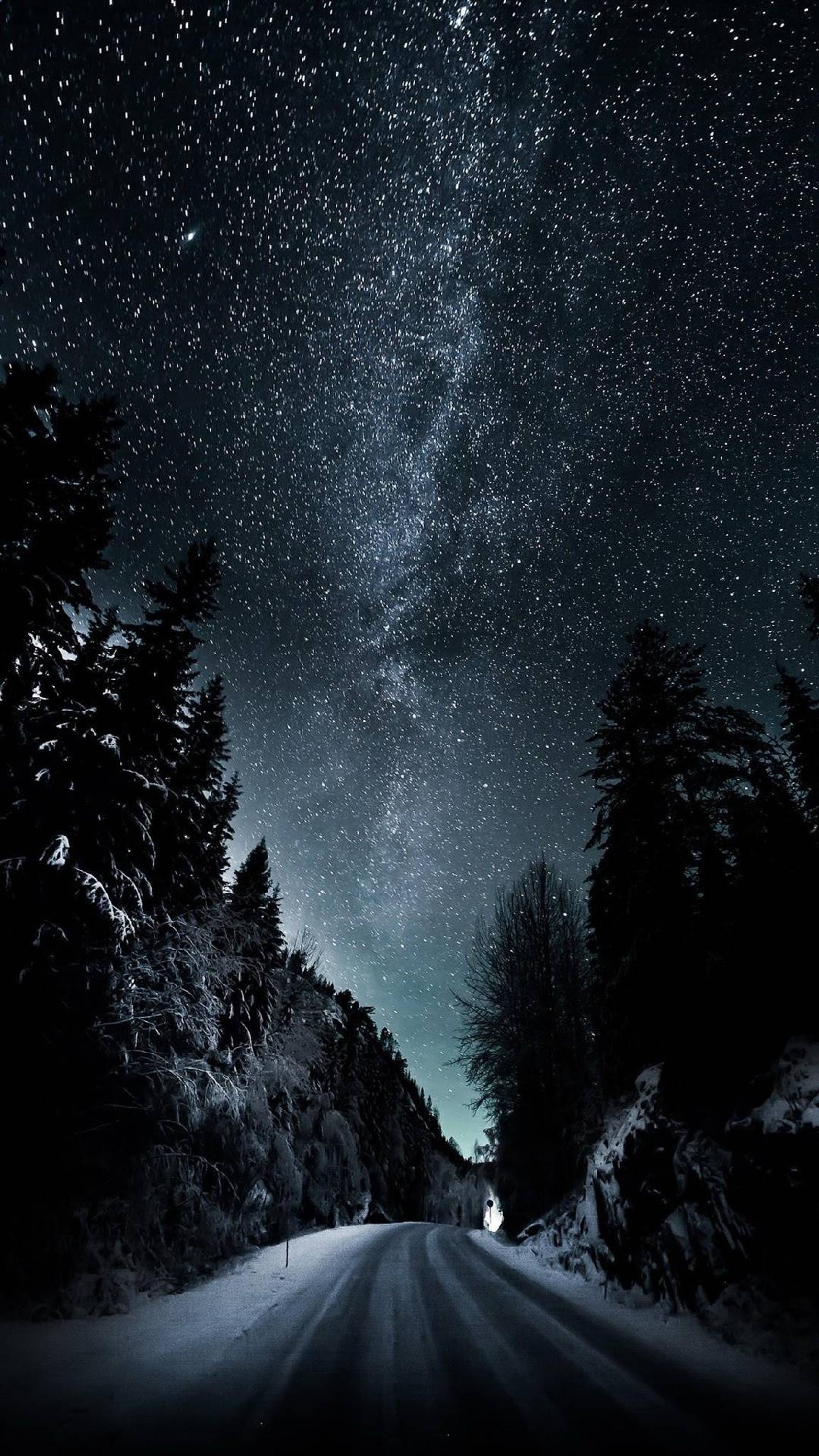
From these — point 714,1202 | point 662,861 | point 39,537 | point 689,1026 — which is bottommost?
point 714,1202

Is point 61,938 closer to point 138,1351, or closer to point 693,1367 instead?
point 138,1351

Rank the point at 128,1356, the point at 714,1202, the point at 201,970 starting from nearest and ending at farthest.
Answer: the point at 128,1356
the point at 714,1202
the point at 201,970

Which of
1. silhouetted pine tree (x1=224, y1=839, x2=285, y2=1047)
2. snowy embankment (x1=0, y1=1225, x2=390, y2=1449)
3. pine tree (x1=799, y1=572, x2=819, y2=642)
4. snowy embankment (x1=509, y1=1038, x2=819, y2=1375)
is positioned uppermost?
pine tree (x1=799, y1=572, x2=819, y2=642)

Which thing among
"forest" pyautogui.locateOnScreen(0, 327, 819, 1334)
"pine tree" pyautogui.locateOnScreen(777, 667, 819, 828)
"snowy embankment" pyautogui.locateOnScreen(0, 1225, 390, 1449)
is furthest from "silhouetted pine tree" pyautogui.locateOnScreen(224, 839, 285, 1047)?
"pine tree" pyautogui.locateOnScreen(777, 667, 819, 828)

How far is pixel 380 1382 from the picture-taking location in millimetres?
5777

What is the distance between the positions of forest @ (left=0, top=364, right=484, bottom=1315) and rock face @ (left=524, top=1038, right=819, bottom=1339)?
8.33m

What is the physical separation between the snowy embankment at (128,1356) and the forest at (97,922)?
0.78m

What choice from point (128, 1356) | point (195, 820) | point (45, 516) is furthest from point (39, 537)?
point (128, 1356)

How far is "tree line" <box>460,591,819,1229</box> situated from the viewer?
33.1ft

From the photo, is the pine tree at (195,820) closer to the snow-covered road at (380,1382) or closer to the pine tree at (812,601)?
the snow-covered road at (380,1382)

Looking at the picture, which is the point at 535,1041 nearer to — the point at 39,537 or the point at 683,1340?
the point at 683,1340

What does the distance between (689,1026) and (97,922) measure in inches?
474

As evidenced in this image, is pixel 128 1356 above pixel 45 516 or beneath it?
beneath

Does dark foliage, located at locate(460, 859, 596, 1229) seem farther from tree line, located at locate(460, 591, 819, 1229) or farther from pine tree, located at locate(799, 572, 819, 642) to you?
pine tree, located at locate(799, 572, 819, 642)
